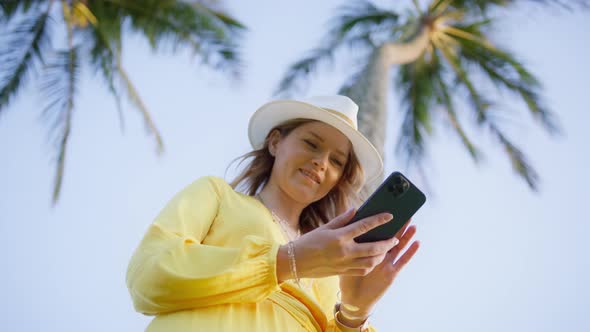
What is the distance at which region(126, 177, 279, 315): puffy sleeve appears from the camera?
2.11m

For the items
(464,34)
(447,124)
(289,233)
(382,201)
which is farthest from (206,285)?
(447,124)

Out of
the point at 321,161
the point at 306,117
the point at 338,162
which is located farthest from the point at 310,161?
the point at 306,117

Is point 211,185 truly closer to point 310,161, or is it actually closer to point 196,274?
point 310,161

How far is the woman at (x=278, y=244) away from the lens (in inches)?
83.2

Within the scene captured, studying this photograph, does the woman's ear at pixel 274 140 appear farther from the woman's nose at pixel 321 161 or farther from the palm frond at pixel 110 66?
the palm frond at pixel 110 66

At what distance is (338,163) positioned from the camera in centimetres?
314

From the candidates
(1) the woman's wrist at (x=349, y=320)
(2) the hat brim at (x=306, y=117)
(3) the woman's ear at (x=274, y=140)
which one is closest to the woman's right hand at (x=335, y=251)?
(1) the woman's wrist at (x=349, y=320)

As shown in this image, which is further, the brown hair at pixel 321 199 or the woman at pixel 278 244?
the brown hair at pixel 321 199

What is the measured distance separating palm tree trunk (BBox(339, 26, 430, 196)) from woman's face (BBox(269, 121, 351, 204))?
49.1 inches

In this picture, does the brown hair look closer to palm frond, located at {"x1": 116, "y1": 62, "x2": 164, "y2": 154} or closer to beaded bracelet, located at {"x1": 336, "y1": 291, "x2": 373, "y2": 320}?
beaded bracelet, located at {"x1": 336, "y1": 291, "x2": 373, "y2": 320}

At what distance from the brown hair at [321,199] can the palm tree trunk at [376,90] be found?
947 millimetres

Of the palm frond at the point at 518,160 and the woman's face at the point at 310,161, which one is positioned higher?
the woman's face at the point at 310,161

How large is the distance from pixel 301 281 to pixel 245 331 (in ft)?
1.78

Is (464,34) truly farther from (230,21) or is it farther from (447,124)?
(230,21)
